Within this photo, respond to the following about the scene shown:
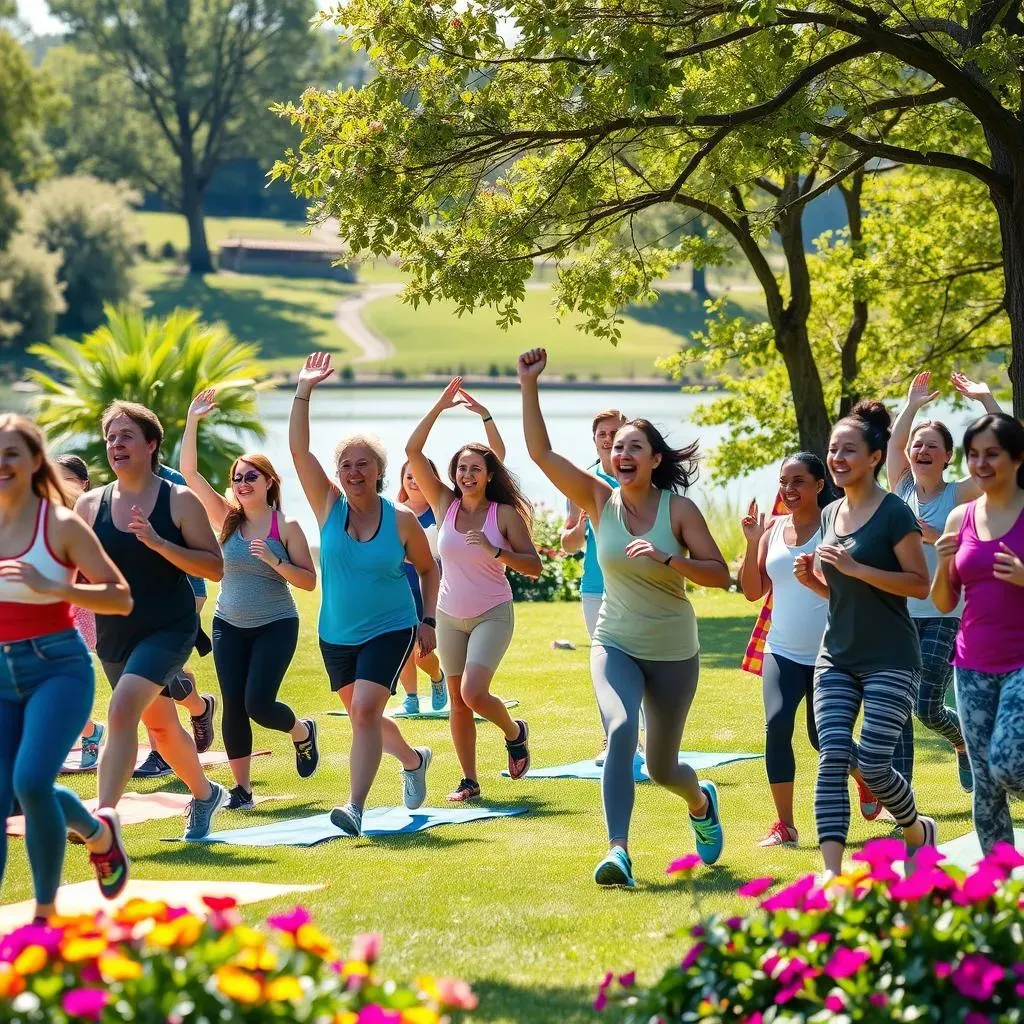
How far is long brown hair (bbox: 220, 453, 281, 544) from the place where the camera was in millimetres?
9328

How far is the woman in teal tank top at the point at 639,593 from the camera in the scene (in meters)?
7.06

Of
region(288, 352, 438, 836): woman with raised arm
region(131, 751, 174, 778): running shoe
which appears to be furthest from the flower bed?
region(131, 751, 174, 778): running shoe

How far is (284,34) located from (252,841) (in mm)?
93623

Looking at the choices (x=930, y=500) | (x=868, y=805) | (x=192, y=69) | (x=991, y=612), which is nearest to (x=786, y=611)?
(x=868, y=805)

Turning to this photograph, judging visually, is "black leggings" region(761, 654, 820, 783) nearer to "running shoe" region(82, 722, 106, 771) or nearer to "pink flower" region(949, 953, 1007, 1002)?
"pink flower" region(949, 953, 1007, 1002)

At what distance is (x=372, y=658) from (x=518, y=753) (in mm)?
1923

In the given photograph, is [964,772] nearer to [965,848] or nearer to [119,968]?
[965,848]

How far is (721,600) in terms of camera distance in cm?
2188

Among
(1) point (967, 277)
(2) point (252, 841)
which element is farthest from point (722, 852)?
(1) point (967, 277)

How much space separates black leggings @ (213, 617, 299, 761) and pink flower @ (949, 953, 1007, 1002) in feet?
18.7

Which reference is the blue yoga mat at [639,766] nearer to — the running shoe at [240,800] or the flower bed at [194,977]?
the running shoe at [240,800]

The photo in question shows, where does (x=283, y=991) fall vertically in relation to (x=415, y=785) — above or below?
above

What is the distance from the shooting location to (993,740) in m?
5.80

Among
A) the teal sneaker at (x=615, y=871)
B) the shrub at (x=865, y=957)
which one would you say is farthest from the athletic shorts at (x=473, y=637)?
the shrub at (x=865, y=957)
